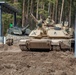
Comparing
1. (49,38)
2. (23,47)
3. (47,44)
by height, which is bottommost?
(23,47)

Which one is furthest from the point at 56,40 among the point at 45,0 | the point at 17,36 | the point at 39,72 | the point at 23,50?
the point at 45,0

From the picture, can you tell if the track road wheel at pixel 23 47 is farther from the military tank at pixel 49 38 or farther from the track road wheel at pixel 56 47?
the track road wheel at pixel 56 47

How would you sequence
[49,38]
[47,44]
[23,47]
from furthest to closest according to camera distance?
[49,38]
[23,47]
[47,44]

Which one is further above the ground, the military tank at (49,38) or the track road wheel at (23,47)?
the military tank at (49,38)

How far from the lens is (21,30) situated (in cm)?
1961

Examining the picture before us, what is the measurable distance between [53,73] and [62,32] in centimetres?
852

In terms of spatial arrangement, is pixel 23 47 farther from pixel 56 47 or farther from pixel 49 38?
pixel 56 47

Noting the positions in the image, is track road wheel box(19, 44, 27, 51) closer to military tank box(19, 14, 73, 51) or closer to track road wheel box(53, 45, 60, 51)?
military tank box(19, 14, 73, 51)

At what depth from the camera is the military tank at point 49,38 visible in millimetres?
14109

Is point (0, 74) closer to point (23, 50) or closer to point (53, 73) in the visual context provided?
point (53, 73)

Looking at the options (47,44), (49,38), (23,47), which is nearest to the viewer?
(47,44)

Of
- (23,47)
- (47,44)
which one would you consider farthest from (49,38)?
(23,47)

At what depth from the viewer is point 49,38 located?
1545 centimetres

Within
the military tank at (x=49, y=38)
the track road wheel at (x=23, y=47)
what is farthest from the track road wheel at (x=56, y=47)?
the track road wheel at (x=23, y=47)
